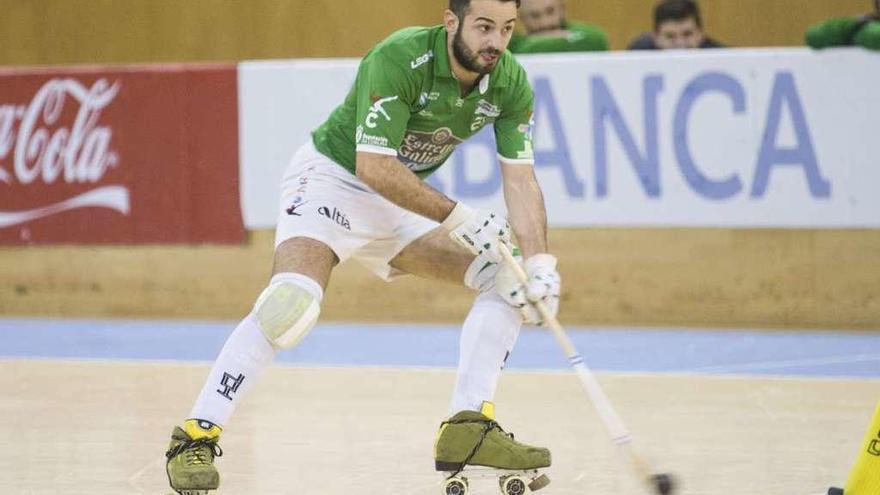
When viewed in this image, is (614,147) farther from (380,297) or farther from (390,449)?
(390,449)

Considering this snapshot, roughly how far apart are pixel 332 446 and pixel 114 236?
15.4ft

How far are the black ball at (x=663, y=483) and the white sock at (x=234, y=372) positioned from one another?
136 cm

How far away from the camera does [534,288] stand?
5.57 metres


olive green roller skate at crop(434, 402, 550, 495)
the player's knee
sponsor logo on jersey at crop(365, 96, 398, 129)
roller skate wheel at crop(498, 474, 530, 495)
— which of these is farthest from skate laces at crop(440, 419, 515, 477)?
sponsor logo on jersey at crop(365, 96, 398, 129)

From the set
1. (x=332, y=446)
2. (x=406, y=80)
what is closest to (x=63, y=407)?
(x=332, y=446)

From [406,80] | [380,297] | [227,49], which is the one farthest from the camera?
[227,49]

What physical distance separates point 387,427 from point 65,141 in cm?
471

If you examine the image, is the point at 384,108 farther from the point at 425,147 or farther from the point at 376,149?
the point at 425,147

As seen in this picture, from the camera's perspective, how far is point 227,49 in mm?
14453

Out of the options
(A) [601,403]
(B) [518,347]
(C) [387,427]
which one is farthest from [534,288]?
(B) [518,347]

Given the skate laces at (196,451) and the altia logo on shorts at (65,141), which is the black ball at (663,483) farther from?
the altia logo on shorts at (65,141)

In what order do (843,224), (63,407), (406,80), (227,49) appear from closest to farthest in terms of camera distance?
1. (406,80)
2. (63,407)
3. (843,224)
4. (227,49)

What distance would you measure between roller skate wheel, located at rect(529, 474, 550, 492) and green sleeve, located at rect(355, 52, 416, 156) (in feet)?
4.10

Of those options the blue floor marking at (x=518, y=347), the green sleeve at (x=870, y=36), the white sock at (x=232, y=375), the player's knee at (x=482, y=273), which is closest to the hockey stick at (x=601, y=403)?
the player's knee at (x=482, y=273)
